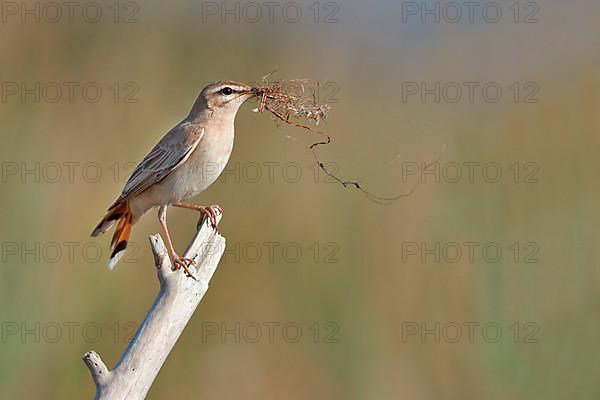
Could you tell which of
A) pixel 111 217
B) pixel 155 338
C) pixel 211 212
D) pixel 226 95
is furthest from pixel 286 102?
pixel 155 338

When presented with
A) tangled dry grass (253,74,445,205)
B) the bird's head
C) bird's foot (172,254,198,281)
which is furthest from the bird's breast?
bird's foot (172,254,198,281)

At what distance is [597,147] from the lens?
6.08 meters

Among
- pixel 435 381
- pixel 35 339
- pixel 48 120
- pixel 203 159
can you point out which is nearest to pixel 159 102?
pixel 48 120

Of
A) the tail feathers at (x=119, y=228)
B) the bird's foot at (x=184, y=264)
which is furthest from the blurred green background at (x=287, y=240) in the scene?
the bird's foot at (x=184, y=264)

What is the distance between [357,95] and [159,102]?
1.37 metres

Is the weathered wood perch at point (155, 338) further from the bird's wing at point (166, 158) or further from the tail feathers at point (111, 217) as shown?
the tail feathers at point (111, 217)

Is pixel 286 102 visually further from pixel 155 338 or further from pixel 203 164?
pixel 155 338

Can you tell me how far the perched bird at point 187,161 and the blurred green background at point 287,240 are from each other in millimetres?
551

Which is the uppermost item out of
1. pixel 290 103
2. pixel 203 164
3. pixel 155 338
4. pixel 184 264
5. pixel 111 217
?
pixel 290 103

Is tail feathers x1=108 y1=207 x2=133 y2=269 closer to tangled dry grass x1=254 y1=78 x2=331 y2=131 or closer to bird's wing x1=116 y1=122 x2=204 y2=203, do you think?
bird's wing x1=116 y1=122 x2=204 y2=203

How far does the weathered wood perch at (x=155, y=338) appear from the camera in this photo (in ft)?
10.9

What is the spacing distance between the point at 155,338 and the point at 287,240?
2.39 metres

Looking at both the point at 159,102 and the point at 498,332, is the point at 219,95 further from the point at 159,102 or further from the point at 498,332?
the point at 498,332

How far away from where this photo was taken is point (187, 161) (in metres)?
4.95
